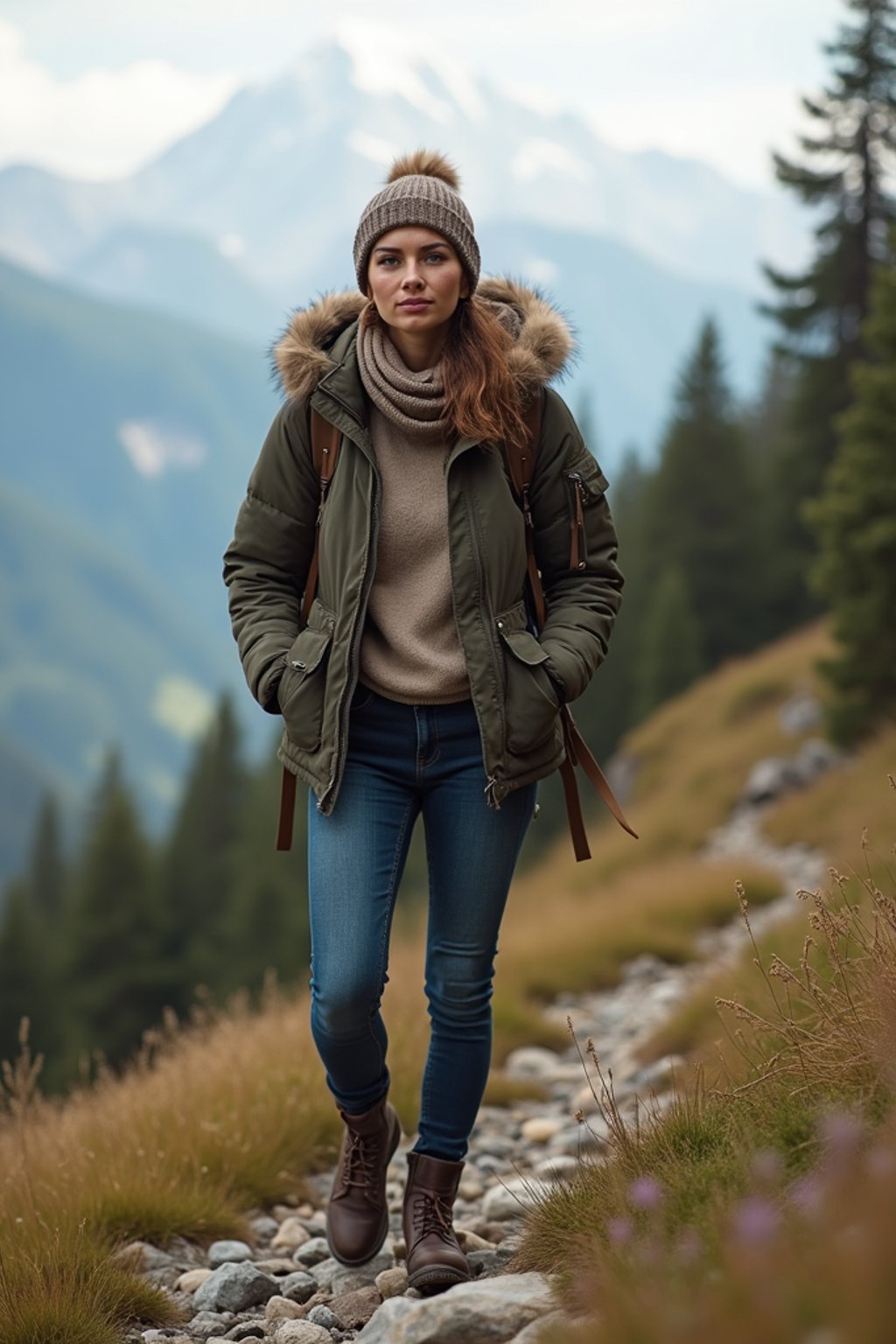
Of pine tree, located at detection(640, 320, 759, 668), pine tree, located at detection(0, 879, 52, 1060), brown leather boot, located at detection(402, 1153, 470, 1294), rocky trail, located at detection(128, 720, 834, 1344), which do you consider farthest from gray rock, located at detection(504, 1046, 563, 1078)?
pine tree, located at detection(0, 879, 52, 1060)

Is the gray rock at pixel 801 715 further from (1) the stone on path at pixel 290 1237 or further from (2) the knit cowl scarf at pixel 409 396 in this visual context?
(2) the knit cowl scarf at pixel 409 396

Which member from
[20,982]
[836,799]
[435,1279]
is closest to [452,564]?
[435,1279]

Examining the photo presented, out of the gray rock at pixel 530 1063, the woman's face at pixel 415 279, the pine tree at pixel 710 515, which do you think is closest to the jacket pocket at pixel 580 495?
the woman's face at pixel 415 279

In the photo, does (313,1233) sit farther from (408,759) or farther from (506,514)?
(506,514)

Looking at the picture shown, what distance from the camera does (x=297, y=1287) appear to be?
14.9ft

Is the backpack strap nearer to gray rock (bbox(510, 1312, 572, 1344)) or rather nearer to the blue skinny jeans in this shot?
the blue skinny jeans

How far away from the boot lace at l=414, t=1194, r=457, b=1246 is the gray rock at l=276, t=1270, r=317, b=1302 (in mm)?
583

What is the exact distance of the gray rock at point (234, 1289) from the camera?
4.36 m

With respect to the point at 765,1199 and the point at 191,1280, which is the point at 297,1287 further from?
the point at 765,1199

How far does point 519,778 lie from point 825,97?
105ft

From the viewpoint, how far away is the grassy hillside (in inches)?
165

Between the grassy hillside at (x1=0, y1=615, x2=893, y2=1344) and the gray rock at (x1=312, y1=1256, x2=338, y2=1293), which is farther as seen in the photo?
the gray rock at (x1=312, y1=1256, x2=338, y2=1293)

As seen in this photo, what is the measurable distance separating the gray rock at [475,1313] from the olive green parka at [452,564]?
1.29 metres

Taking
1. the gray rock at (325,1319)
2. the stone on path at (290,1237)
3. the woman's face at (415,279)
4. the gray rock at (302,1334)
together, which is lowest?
the gray rock at (302,1334)
